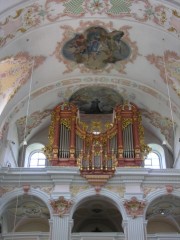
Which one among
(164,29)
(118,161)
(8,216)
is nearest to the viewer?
(164,29)

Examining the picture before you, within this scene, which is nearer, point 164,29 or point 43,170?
point 164,29

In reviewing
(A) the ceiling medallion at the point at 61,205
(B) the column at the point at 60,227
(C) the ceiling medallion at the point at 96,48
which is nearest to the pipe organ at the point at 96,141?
(A) the ceiling medallion at the point at 61,205

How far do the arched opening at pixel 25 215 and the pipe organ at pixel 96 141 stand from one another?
2071 millimetres

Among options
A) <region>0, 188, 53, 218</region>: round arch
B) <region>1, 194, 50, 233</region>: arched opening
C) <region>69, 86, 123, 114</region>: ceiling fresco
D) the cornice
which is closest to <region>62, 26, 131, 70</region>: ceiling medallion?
<region>69, 86, 123, 114</region>: ceiling fresco

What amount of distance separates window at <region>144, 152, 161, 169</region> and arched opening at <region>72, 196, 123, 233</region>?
2.88 meters

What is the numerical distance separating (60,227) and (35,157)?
18.1ft

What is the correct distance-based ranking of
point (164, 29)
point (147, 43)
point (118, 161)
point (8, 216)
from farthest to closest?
point (8, 216) < point (118, 161) < point (147, 43) < point (164, 29)

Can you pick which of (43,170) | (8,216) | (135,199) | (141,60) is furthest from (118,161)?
(8,216)

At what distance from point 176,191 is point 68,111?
6531mm

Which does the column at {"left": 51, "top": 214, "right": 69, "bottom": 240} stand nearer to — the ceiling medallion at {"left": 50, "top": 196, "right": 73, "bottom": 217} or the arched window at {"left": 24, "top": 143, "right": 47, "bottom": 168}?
the ceiling medallion at {"left": 50, "top": 196, "right": 73, "bottom": 217}

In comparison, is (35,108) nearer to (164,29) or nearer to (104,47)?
(104,47)

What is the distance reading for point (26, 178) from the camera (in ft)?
53.7

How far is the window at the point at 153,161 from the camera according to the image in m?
19.4

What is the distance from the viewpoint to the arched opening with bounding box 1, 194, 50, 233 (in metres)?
16.6
